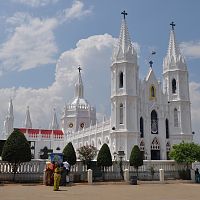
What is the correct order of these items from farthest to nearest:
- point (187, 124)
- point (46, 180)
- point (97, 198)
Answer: point (187, 124)
point (46, 180)
point (97, 198)

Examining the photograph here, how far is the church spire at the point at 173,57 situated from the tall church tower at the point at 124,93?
703 centimetres

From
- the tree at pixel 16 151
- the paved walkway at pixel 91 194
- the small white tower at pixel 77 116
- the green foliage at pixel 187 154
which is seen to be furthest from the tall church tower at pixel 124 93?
the small white tower at pixel 77 116

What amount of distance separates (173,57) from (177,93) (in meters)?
6.82

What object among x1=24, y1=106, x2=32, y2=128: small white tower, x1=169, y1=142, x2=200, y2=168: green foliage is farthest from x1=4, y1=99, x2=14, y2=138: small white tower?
x1=169, y1=142, x2=200, y2=168: green foliage

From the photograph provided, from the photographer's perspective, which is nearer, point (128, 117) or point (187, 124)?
point (128, 117)

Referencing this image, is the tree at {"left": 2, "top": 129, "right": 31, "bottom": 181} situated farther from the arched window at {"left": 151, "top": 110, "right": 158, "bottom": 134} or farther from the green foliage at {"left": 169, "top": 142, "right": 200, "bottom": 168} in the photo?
the arched window at {"left": 151, "top": 110, "right": 158, "bottom": 134}

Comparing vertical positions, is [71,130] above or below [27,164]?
above

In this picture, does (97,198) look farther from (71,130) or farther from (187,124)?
(71,130)

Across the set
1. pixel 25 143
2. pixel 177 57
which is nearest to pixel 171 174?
pixel 25 143

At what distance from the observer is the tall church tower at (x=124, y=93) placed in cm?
5703

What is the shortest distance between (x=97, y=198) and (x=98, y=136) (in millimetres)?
49603

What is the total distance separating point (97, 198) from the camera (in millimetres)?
17875

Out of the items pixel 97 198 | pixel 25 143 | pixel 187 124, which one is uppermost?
pixel 187 124

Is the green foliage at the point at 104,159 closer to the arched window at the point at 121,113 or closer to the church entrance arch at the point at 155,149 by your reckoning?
the arched window at the point at 121,113
